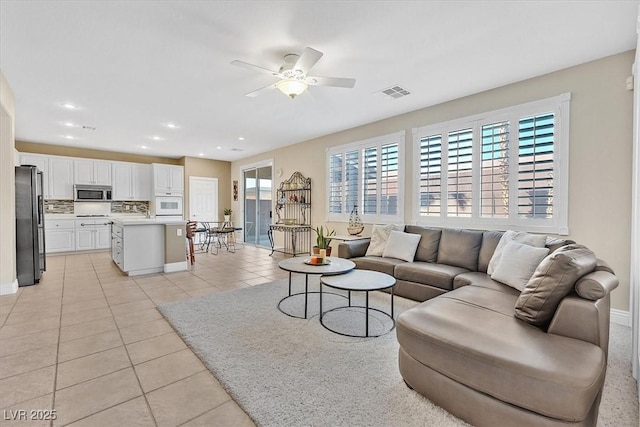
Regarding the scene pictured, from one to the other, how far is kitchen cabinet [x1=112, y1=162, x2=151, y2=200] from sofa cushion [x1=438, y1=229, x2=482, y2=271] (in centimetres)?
796

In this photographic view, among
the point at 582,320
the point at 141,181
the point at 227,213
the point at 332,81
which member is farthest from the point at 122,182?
the point at 582,320

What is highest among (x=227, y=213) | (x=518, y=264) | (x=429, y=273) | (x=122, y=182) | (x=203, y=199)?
(x=122, y=182)

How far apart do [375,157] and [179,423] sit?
4508mm

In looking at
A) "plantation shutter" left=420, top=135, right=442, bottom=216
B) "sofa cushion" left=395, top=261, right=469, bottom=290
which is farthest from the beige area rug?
"plantation shutter" left=420, top=135, right=442, bottom=216

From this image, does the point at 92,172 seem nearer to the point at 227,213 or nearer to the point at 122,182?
the point at 122,182

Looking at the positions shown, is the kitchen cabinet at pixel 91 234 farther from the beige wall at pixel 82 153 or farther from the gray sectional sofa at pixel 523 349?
the gray sectional sofa at pixel 523 349

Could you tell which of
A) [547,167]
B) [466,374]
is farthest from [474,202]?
[466,374]

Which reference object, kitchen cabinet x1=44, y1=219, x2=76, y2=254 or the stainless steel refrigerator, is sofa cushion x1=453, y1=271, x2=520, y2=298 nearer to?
the stainless steel refrigerator

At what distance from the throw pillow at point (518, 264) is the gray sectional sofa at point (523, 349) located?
457mm

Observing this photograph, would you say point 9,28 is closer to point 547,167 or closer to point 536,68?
point 536,68

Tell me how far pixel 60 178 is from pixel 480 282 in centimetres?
899

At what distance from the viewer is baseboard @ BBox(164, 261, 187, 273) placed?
16.7 feet

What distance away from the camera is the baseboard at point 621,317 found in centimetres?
284

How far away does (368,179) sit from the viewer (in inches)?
209
